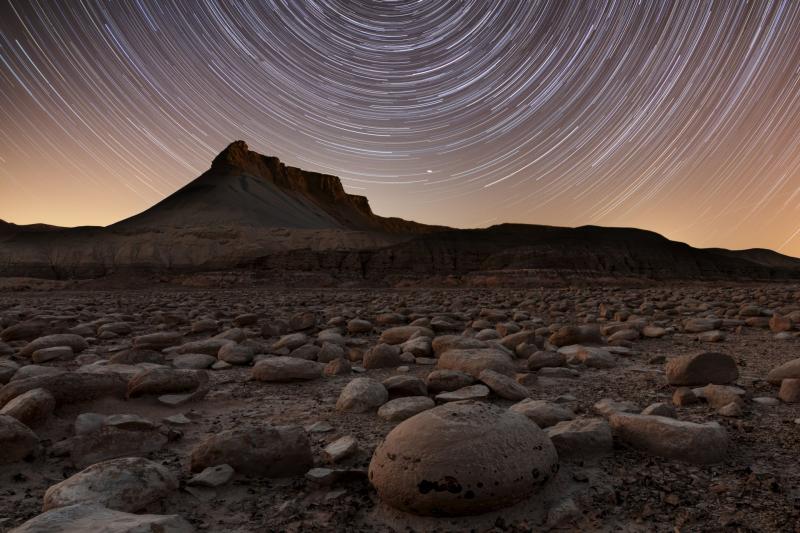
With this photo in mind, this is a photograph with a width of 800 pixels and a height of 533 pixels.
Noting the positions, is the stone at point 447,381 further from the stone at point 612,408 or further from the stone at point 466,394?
the stone at point 612,408

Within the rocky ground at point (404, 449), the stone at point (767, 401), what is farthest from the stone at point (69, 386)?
the stone at point (767, 401)

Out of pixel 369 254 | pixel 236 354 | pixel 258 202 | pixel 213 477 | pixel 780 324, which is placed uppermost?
pixel 258 202

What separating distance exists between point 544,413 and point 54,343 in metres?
4.87

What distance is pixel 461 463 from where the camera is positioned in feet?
5.38

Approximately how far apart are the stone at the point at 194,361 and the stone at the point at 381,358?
55.9 inches

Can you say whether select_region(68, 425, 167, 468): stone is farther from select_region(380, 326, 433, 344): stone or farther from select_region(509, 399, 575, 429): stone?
select_region(380, 326, 433, 344): stone

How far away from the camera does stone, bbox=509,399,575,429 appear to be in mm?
2331

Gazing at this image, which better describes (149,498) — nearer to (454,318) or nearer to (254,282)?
(454,318)

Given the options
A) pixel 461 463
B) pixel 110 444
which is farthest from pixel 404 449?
pixel 110 444

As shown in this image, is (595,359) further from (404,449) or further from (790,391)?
(404,449)

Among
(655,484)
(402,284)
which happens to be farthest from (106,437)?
(402,284)

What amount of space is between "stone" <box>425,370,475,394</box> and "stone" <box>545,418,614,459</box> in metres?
0.92

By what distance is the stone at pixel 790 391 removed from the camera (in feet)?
8.96

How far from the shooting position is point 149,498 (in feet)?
5.43
